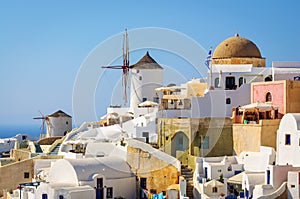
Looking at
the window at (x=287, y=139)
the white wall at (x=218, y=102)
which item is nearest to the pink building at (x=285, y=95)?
the white wall at (x=218, y=102)

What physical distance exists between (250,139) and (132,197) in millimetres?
6417

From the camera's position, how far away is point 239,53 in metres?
34.1

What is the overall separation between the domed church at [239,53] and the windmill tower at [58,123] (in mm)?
19509

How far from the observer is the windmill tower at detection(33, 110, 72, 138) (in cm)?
4978

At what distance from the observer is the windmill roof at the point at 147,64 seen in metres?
42.2

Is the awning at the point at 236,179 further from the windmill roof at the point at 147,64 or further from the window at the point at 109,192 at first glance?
the windmill roof at the point at 147,64

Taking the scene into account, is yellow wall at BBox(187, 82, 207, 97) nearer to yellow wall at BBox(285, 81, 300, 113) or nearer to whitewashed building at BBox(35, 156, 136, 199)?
yellow wall at BBox(285, 81, 300, 113)

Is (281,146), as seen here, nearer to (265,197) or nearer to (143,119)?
(265,197)

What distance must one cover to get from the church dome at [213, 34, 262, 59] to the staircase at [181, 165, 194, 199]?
990 centimetres

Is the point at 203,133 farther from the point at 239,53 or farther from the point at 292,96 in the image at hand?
the point at 239,53

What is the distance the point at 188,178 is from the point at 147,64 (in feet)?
59.0

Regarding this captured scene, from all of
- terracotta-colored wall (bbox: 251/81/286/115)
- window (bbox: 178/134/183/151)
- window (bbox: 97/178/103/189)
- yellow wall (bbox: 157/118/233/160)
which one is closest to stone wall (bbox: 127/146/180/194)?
window (bbox: 97/178/103/189)

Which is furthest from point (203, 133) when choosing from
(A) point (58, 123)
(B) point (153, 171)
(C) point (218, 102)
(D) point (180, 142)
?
(A) point (58, 123)

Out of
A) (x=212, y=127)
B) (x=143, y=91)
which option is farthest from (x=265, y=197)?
(x=143, y=91)
